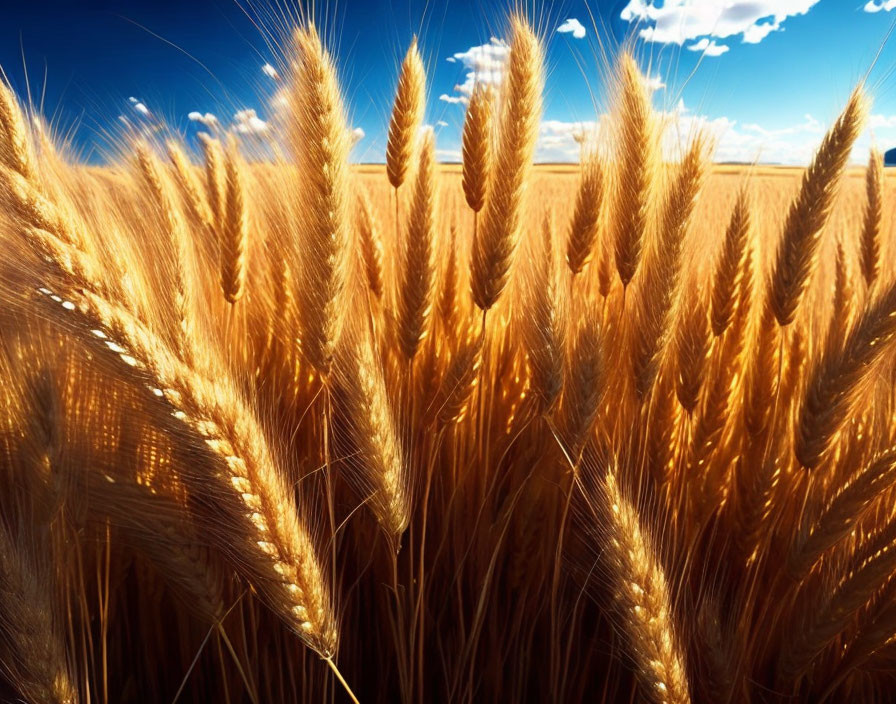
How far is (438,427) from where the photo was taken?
1410 millimetres

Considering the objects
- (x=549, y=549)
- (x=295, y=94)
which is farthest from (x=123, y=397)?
(x=549, y=549)

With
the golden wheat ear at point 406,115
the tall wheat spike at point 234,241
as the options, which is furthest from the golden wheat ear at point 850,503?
the tall wheat spike at point 234,241

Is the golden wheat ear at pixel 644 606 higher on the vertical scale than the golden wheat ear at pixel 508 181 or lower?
lower

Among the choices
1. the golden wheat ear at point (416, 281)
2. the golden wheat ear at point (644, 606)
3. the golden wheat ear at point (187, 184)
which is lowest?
the golden wheat ear at point (644, 606)

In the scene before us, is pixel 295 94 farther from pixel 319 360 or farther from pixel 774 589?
pixel 774 589

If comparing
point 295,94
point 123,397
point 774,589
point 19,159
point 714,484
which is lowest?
point 774,589

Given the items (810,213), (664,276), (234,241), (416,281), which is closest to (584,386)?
(664,276)

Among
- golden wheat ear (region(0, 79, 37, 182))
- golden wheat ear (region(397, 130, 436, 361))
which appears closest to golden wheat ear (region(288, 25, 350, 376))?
golden wheat ear (region(397, 130, 436, 361))

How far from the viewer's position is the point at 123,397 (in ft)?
3.42

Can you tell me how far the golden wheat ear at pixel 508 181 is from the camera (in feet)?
4.23

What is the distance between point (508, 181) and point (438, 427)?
1.92ft

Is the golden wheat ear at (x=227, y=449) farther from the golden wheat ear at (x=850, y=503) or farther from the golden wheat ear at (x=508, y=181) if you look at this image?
the golden wheat ear at (x=850, y=503)

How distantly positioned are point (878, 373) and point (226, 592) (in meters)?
1.42

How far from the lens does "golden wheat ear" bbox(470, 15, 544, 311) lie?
1.29 metres
